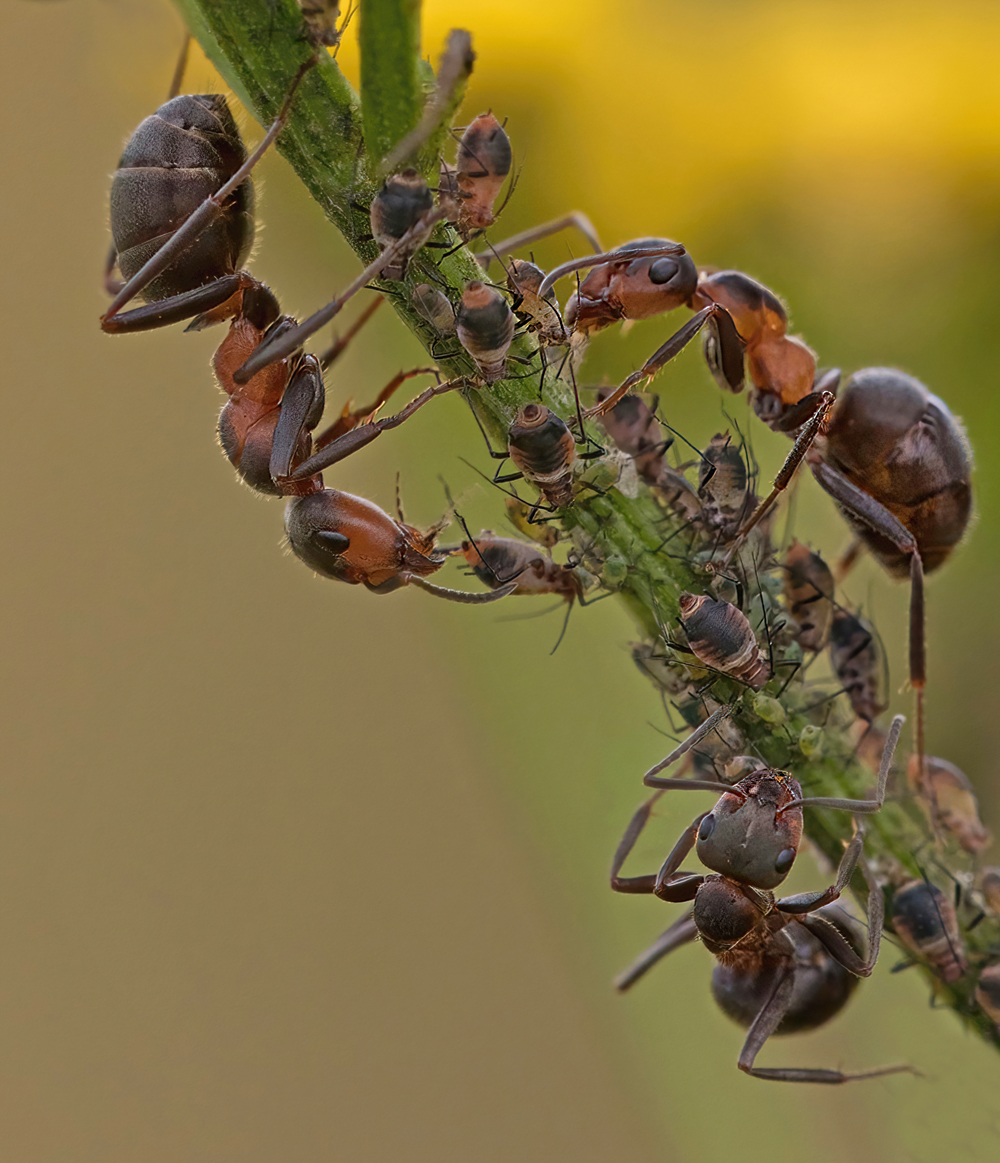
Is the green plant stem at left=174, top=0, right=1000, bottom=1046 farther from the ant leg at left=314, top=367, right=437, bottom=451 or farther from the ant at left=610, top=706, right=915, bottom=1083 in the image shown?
the ant leg at left=314, top=367, right=437, bottom=451

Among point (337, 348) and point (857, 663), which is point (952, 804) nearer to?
point (857, 663)

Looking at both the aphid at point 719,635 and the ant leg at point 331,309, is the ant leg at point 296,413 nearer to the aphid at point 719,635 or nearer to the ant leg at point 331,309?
Answer: the ant leg at point 331,309

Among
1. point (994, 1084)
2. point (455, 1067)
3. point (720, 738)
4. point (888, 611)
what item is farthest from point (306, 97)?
point (455, 1067)

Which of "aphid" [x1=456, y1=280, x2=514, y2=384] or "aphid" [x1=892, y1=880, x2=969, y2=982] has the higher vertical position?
"aphid" [x1=456, y1=280, x2=514, y2=384]

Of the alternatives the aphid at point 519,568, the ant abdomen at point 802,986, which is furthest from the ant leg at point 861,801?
the aphid at point 519,568

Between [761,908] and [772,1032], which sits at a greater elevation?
[761,908]

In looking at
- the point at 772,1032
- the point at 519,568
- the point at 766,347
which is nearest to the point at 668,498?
the point at 519,568

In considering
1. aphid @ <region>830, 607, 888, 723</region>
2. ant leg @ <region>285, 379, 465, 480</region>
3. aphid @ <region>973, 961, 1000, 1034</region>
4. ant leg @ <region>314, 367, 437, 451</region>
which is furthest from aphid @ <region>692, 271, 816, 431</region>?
aphid @ <region>973, 961, 1000, 1034</region>
